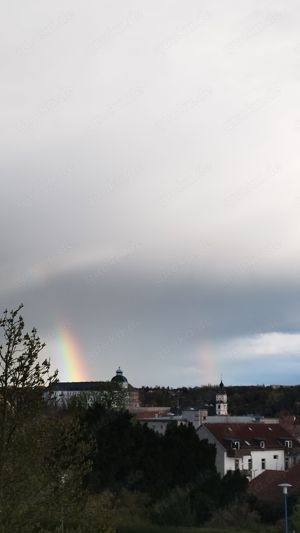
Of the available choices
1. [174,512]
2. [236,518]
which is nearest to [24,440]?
[174,512]

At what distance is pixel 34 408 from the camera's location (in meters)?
14.7

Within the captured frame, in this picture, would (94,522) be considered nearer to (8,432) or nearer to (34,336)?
(8,432)

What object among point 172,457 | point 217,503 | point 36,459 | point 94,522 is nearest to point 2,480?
point 36,459

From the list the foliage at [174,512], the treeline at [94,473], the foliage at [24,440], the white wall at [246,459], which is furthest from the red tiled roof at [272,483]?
the foliage at [24,440]

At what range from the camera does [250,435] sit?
8612cm

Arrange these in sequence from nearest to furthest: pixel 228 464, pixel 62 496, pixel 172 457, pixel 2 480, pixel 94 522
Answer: pixel 2 480 < pixel 62 496 < pixel 94 522 < pixel 172 457 < pixel 228 464

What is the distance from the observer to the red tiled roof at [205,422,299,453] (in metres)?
83.4

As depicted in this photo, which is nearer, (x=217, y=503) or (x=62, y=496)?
(x=62, y=496)

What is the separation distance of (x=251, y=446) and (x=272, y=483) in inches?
1055

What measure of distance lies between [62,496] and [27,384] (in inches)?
95.8

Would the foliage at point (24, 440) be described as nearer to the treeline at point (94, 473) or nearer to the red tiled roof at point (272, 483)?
the treeline at point (94, 473)

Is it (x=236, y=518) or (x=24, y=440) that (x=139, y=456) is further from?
(x=24, y=440)

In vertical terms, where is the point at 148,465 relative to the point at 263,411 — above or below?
below

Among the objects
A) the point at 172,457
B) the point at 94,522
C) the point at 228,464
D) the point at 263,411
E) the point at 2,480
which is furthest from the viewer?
the point at 263,411
